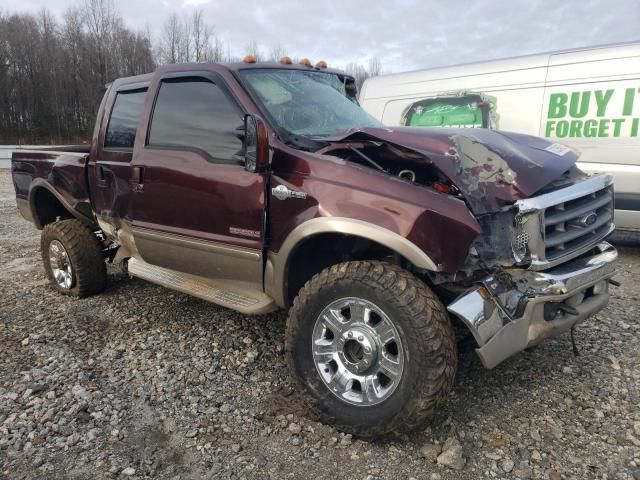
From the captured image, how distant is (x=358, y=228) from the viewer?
104 inches

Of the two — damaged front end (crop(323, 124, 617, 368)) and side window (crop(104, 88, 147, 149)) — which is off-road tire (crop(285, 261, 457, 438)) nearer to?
damaged front end (crop(323, 124, 617, 368))

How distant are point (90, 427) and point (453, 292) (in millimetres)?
2103

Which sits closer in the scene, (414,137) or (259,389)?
(414,137)

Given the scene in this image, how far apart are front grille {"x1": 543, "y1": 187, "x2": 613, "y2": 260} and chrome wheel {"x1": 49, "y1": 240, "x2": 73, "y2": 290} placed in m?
4.10

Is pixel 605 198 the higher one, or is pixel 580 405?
pixel 605 198

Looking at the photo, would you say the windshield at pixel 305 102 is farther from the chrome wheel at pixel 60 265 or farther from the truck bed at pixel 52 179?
the chrome wheel at pixel 60 265

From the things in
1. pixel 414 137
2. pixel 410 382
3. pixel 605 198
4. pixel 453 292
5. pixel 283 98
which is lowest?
pixel 410 382

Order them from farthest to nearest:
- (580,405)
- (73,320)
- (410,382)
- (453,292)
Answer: (73,320) → (580,405) → (453,292) → (410,382)

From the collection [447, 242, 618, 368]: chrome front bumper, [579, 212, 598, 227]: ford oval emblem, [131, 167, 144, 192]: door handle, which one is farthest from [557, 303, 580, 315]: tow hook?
[131, 167, 144, 192]: door handle

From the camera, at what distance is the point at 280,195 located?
300 centimetres

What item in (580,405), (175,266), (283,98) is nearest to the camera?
(580,405)

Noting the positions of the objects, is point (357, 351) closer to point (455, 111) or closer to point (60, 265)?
point (60, 265)

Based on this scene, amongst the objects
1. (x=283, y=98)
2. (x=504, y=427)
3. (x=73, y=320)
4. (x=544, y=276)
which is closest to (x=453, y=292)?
(x=544, y=276)

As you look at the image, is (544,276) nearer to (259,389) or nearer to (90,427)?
(259,389)
